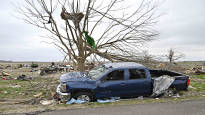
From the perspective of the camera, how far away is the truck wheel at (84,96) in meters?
5.24

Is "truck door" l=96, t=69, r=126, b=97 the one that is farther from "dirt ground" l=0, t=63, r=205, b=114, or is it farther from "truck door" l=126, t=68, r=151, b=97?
"dirt ground" l=0, t=63, r=205, b=114

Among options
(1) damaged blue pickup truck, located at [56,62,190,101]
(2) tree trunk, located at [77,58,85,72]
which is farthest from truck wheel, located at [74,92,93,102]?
(2) tree trunk, located at [77,58,85,72]

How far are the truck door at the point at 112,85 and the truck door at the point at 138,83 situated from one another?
0.86 ft

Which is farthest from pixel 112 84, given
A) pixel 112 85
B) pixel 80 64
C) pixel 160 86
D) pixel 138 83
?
pixel 80 64

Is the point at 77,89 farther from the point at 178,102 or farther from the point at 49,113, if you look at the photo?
the point at 178,102

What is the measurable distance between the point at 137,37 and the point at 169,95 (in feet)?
14.4

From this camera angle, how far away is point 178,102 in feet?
16.9

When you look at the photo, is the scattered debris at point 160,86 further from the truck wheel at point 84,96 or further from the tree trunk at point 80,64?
the tree trunk at point 80,64

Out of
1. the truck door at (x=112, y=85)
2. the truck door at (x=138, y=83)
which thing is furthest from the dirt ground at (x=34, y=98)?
the truck door at (x=112, y=85)

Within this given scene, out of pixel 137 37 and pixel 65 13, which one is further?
pixel 137 37

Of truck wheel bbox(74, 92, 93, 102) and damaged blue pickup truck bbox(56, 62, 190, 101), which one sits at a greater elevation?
damaged blue pickup truck bbox(56, 62, 190, 101)

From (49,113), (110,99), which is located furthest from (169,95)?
(49,113)

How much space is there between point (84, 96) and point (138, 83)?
7.20 feet

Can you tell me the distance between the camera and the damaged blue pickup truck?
524cm
